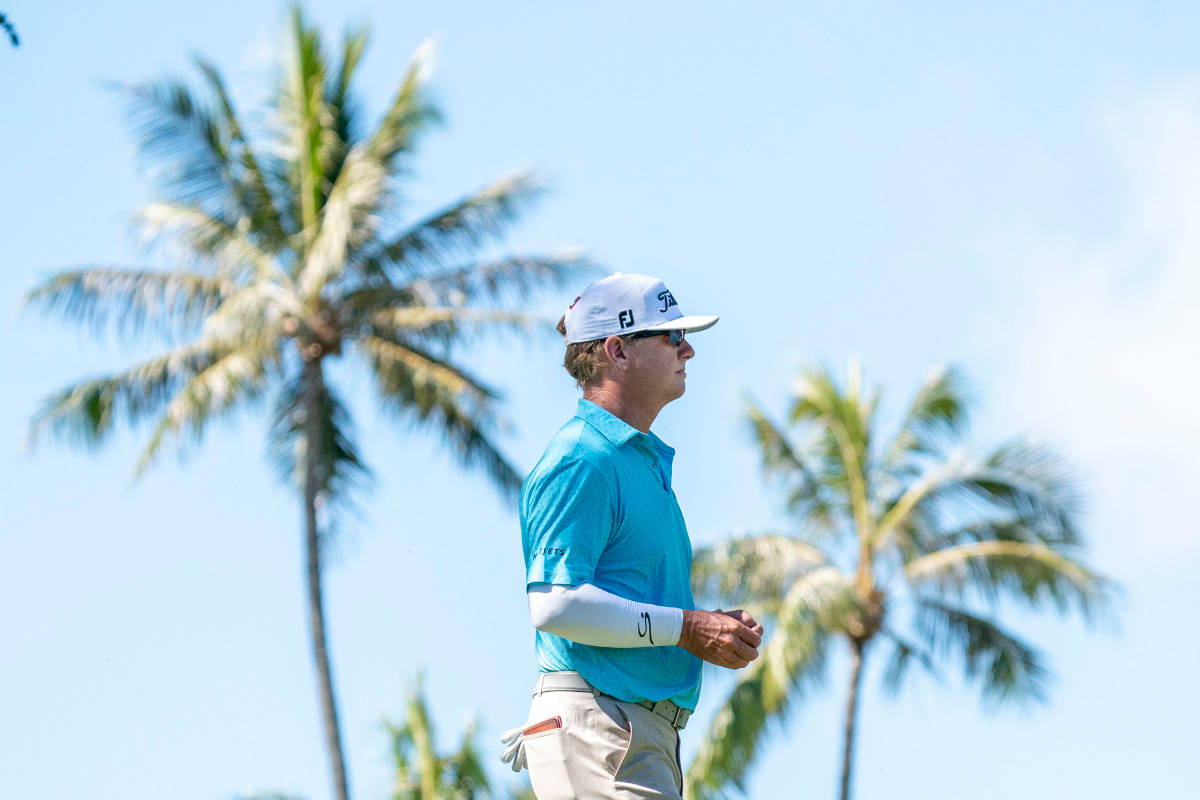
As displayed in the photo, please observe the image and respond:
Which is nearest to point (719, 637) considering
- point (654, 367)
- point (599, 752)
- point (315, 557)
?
point (599, 752)

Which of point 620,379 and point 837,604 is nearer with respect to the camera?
point 620,379

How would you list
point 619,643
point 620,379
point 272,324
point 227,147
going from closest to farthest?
point 619,643, point 620,379, point 272,324, point 227,147

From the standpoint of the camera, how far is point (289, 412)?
21.3 metres

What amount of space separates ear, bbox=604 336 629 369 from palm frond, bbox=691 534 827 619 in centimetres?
1797

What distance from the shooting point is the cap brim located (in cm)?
475

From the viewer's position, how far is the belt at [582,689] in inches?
173

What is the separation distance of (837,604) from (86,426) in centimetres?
936

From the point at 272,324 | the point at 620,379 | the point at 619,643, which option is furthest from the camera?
the point at 272,324

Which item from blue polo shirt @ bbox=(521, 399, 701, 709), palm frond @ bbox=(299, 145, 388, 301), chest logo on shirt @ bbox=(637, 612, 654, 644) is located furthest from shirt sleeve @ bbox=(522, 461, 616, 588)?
palm frond @ bbox=(299, 145, 388, 301)

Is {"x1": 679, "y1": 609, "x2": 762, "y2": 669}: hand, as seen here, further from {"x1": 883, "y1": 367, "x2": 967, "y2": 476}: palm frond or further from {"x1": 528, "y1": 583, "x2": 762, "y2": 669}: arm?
{"x1": 883, "y1": 367, "x2": 967, "y2": 476}: palm frond

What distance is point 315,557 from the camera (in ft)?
68.0

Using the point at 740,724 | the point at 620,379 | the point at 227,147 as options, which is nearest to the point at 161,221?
the point at 227,147

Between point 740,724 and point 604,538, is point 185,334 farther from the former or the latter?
point 604,538

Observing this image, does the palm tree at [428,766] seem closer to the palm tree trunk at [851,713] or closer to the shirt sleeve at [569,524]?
the palm tree trunk at [851,713]
